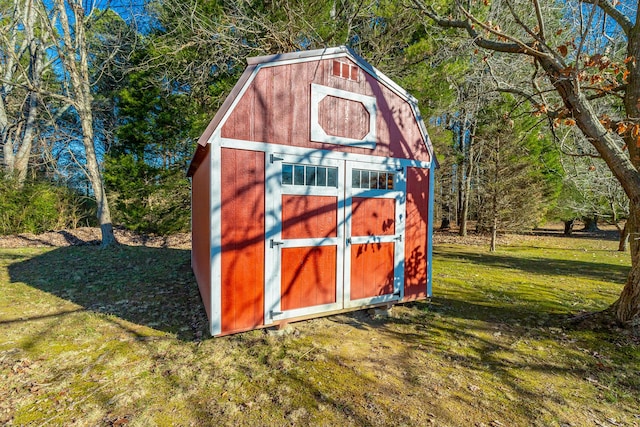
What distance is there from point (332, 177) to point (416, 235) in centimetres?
209

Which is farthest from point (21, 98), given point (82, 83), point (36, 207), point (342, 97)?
point (342, 97)

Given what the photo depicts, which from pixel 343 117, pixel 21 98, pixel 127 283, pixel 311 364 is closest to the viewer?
pixel 311 364

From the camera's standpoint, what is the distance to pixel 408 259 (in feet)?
17.6

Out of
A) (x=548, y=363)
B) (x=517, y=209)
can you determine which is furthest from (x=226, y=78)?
(x=517, y=209)

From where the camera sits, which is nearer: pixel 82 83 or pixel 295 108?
pixel 295 108

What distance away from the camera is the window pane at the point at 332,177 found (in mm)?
4461

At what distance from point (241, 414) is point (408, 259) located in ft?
12.1

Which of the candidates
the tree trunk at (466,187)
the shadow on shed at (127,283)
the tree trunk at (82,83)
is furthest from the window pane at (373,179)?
the tree trunk at (466,187)

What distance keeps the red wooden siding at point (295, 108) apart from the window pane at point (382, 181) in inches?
12.9

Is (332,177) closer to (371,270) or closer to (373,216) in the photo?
(373,216)

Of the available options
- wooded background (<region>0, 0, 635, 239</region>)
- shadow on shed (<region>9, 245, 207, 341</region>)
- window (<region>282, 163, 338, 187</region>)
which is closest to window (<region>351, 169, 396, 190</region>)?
window (<region>282, 163, 338, 187</region>)

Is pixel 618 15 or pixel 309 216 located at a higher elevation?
→ pixel 618 15

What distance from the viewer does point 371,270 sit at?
4934mm

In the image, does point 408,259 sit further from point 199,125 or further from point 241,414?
point 199,125
